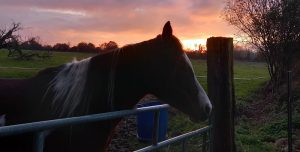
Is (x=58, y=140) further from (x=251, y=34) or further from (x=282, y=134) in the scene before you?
(x=251, y=34)

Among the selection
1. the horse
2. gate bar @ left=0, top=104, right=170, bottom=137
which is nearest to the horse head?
the horse

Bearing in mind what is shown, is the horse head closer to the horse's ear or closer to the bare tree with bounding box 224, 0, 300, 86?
the horse's ear

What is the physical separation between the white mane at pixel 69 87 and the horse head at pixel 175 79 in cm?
53

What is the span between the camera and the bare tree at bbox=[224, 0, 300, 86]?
16531 mm

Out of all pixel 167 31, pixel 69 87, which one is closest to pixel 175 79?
pixel 167 31

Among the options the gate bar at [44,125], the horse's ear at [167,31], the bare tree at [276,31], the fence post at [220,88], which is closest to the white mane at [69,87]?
the gate bar at [44,125]

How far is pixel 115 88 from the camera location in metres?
3.49

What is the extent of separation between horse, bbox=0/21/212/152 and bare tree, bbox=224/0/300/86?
13.8 m

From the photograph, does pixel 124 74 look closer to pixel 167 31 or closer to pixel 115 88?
pixel 115 88

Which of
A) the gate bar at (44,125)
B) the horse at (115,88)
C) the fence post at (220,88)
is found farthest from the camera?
the fence post at (220,88)

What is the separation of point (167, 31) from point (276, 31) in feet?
46.1

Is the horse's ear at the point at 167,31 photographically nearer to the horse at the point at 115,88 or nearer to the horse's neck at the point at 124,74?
the horse at the point at 115,88

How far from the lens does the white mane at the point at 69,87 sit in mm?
3459

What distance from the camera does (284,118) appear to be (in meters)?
10.4
